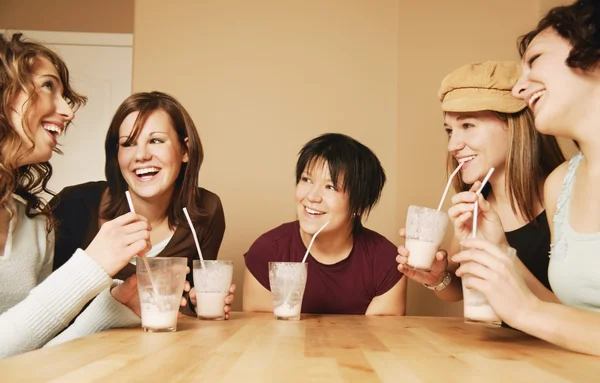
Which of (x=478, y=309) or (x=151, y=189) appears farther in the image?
(x=151, y=189)

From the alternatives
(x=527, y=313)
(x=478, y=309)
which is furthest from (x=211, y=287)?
(x=527, y=313)

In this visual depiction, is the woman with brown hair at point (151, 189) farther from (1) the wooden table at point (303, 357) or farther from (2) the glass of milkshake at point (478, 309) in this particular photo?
(2) the glass of milkshake at point (478, 309)

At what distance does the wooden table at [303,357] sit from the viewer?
821 mm

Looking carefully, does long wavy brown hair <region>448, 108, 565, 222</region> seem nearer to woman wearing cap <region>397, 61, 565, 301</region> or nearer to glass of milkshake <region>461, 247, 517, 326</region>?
woman wearing cap <region>397, 61, 565, 301</region>

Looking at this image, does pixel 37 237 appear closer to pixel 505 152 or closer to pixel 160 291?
pixel 160 291

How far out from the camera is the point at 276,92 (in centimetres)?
323

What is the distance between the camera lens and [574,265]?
1302 mm

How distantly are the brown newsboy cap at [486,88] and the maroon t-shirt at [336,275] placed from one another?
0.63 metres

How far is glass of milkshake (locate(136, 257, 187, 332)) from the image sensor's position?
126cm

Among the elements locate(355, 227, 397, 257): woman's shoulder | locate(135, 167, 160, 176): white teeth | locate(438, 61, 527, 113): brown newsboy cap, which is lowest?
locate(355, 227, 397, 257): woman's shoulder

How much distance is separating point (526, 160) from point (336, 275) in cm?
79

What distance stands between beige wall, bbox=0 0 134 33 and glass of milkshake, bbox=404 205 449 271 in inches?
135

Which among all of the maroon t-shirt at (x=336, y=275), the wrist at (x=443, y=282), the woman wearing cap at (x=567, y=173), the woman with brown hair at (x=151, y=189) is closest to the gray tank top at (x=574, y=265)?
the woman wearing cap at (x=567, y=173)

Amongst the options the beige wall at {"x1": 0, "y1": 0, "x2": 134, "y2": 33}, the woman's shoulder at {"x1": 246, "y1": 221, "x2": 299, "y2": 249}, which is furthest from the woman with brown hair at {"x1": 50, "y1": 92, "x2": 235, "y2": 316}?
the beige wall at {"x1": 0, "y1": 0, "x2": 134, "y2": 33}
